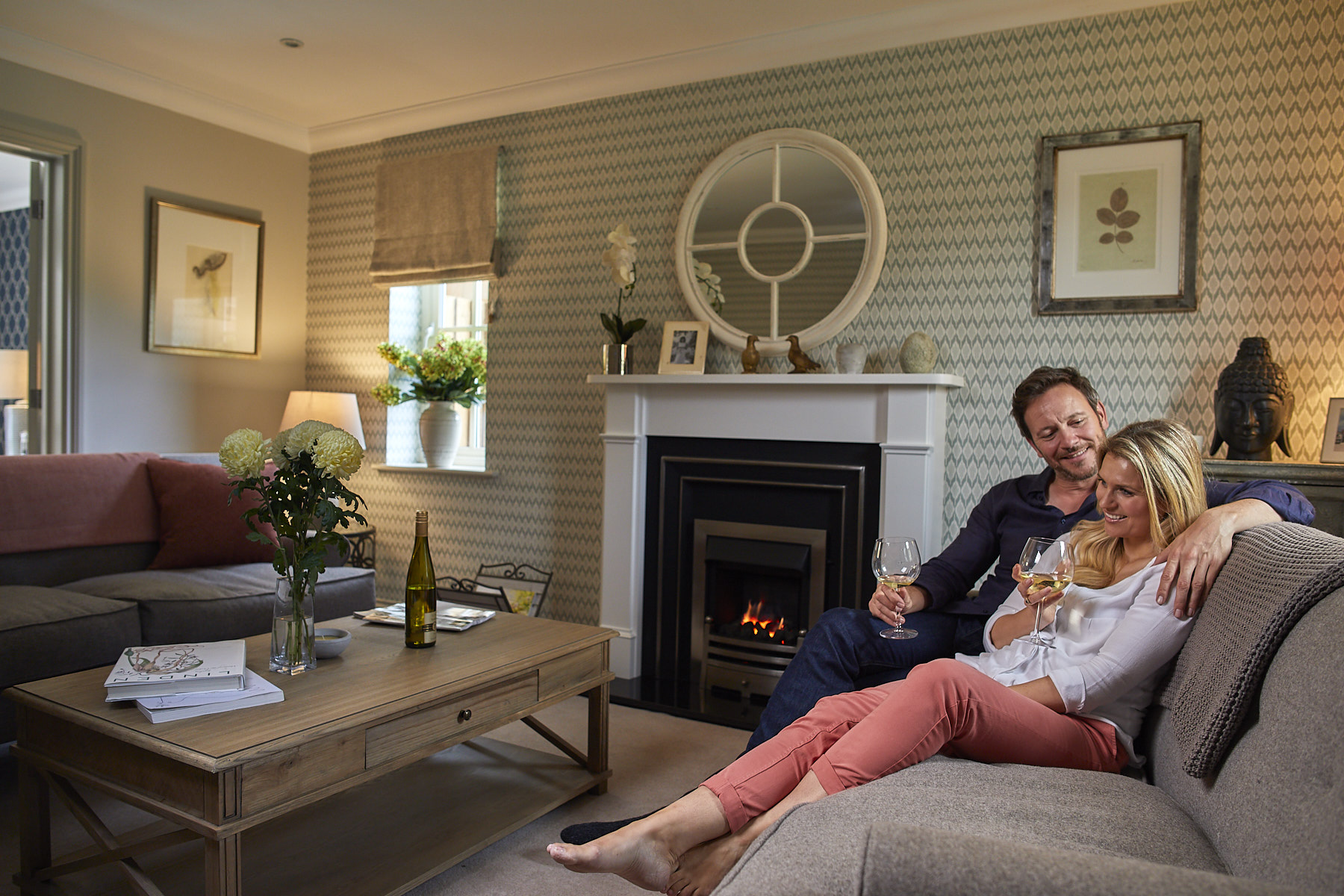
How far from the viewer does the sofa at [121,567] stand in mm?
2428

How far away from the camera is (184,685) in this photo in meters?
1.65

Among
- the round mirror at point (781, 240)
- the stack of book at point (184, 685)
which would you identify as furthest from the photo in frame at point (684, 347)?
the stack of book at point (184, 685)

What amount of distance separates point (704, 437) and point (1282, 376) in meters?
1.93

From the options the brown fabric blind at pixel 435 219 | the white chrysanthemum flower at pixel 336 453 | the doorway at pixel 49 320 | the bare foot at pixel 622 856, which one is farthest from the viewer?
the brown fabric blind at pixel 435 219

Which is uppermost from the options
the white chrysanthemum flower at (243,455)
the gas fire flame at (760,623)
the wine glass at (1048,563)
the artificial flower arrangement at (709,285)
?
the artificial flower arrangement at (709,285)

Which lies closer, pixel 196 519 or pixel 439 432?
pixel 196 519

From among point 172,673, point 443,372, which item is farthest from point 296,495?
point 443,372

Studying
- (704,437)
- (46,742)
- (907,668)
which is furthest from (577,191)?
(46,742)

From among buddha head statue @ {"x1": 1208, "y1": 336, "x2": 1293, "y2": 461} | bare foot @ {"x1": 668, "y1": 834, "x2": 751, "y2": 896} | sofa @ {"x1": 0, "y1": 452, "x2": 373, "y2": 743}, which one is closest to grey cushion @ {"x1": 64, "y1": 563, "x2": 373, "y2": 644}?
sofa @ {"x1": 0, "y1": 452, "x2": 373, "y2": 743}

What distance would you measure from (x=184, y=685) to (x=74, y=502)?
192cm

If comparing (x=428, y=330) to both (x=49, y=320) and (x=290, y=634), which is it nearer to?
(x=49, y=320)

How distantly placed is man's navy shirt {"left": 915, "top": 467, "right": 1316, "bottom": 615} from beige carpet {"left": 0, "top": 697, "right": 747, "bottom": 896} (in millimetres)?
903

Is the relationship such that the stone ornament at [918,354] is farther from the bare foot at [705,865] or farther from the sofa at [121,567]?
the sofa at [121,567]

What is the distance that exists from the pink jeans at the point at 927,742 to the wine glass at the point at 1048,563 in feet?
0.70
